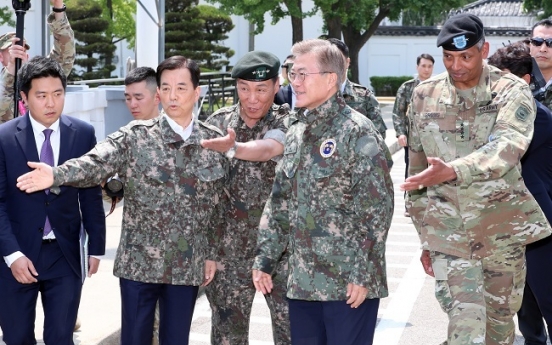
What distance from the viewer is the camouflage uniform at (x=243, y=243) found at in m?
5.48

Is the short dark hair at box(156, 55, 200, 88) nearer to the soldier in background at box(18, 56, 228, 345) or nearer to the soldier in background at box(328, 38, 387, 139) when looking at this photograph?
the soldier in background at box(18, 56, 228, 345)

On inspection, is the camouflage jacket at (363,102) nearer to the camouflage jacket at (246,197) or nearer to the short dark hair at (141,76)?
the short dark hair at (141,76)

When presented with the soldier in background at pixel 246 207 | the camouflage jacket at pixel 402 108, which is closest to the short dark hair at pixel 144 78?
the soldier in background at pixel 246 207

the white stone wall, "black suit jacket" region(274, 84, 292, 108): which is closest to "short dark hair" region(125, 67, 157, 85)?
"black suit jacket" region(274, 84, 292, 108)

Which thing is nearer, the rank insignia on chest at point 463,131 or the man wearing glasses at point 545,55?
the rank insignia on chest at point 463,131

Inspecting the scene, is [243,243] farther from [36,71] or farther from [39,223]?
[36,71]

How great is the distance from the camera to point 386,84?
4578 cm

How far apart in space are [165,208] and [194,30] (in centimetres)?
3068

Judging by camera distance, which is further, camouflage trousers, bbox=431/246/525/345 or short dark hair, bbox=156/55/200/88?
short dark hair, bbox=156/55/200/88

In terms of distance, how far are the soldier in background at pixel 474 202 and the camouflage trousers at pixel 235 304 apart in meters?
0.96

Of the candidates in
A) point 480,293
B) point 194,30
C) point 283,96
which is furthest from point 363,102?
point 194,30

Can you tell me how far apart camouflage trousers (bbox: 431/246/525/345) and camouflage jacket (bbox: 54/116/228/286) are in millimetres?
1299

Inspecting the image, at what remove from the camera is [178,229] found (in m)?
4.99

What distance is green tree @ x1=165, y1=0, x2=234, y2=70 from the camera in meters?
34.3
